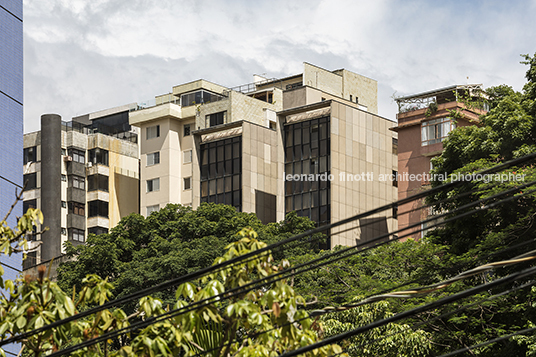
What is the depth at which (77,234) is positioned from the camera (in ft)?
211

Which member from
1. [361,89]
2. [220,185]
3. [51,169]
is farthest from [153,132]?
[361,89]

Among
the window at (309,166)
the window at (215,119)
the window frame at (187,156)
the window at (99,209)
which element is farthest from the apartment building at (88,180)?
the window at (309,166)

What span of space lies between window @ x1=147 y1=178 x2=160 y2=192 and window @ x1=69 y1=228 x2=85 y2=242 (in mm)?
7117

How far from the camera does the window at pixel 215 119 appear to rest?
192 ft

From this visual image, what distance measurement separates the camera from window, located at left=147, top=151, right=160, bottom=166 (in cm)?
6212

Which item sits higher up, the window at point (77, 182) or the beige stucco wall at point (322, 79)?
the beige stucco wall at point (322, 79)

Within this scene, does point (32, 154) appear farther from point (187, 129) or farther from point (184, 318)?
point (184, 318)

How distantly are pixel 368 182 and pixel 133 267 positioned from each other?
18.3 meters

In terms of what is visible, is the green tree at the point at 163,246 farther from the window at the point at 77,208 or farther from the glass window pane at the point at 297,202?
the window at the point at 77,208

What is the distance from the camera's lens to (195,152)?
5700cm

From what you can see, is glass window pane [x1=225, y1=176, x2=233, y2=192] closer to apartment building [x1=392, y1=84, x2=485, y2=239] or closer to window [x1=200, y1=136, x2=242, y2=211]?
window [x1=200, y1=136, x2=242, y2=211]

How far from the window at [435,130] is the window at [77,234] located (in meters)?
29.4

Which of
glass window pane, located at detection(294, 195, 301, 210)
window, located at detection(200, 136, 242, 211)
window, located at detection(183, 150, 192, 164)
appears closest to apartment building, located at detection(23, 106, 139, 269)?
window, located at detection(183, 150, 192, 164)

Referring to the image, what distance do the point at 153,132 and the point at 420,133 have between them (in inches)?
905
